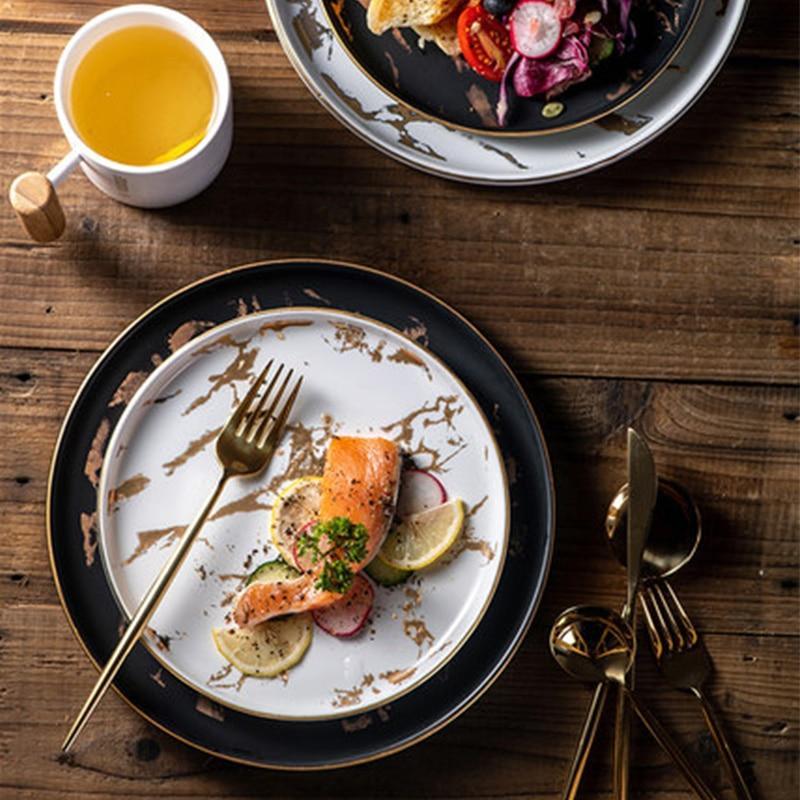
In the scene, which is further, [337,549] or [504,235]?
[504,235]

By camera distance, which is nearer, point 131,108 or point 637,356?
point 131,108

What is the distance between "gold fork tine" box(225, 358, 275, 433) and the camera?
52.6 inches

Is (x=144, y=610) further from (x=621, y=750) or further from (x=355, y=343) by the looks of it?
(x=621, y=750)

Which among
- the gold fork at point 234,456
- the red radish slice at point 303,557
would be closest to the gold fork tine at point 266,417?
the gold fork at point 234,456

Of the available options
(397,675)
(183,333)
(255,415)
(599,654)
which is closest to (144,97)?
(183,333)

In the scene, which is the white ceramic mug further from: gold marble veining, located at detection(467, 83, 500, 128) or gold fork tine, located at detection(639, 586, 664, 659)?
gold fork tine, located at detection(639, 586, 664, 659)

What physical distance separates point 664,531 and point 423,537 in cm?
28

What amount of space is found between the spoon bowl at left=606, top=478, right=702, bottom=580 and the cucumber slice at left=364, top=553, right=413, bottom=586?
25 centimetres

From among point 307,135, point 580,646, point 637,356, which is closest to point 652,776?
point 580,646

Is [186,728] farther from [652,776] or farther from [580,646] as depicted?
[652,776]

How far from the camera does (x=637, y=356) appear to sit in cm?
143

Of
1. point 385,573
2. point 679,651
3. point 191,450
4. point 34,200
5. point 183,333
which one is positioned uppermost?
point 34,200

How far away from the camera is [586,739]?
1393mm

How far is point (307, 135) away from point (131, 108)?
209 millimetres
